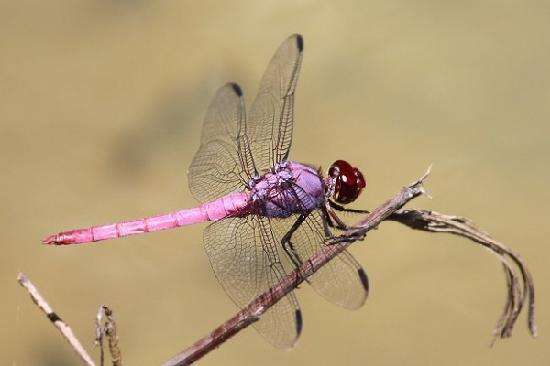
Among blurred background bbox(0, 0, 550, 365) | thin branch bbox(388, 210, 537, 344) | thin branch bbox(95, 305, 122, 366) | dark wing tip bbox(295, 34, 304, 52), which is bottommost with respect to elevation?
thin branch bbox(388, 210, 537, 344)

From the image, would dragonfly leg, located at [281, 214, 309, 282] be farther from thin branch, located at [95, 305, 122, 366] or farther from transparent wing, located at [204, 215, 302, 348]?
thin branch, located at [95, 305, 122, 366]

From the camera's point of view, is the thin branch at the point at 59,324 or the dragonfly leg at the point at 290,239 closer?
the thin branch at the point at 59,324

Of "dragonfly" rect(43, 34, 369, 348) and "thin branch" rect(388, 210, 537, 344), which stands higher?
"dragonfly" rect(43, 34, 369, 348)

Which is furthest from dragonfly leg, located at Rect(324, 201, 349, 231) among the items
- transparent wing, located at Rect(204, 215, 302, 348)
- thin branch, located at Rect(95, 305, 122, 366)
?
thin branch, located at Rect(95, 305, 122, 366)

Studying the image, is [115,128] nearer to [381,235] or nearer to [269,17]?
[269,17]

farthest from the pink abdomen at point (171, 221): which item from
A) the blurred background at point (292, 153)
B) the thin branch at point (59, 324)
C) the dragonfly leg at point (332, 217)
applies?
the blurred background at point (292, 153)

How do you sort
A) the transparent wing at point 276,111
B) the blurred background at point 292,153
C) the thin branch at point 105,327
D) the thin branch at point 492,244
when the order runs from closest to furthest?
the thin branch at point 105,327 < the thin branch at point 492,244 < the transparent wing at point 276,111 < the blurred background at point 292,153

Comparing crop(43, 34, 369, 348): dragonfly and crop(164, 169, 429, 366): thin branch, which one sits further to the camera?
crop(43, 34, 369, 348): dragonfly

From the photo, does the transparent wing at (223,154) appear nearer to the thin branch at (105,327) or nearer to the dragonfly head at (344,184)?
the dragonfly head at (344,184)
